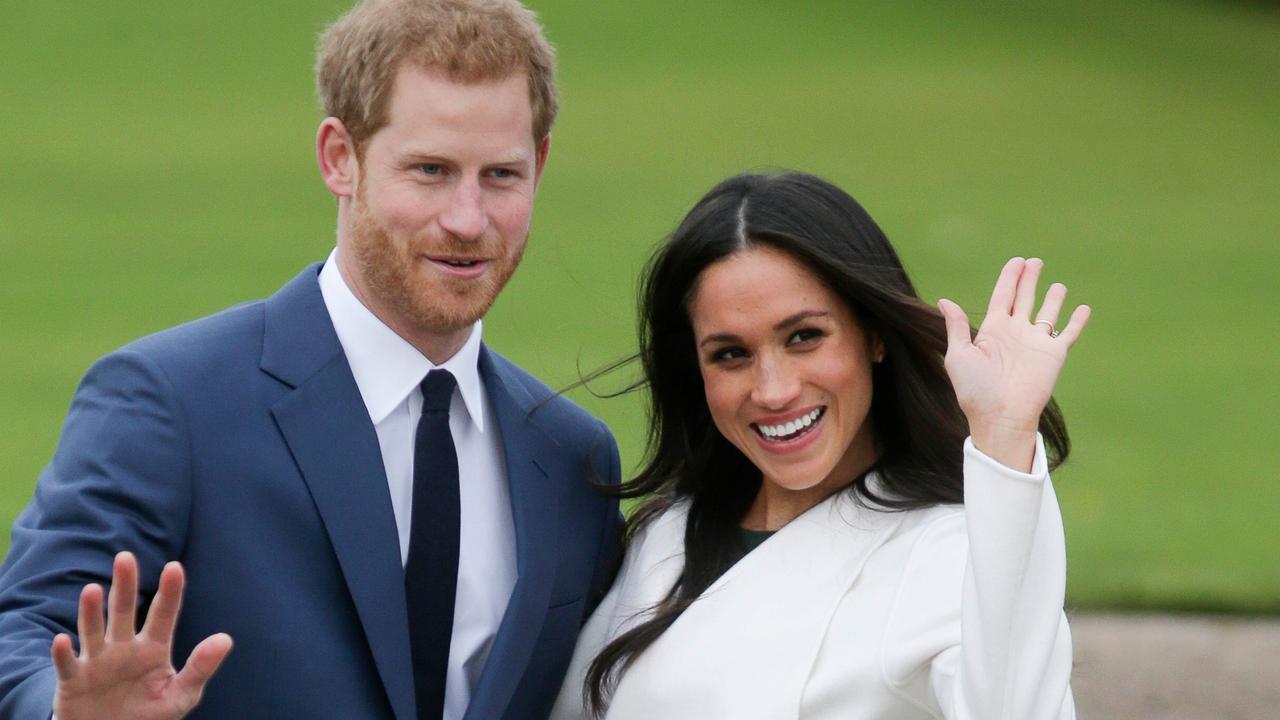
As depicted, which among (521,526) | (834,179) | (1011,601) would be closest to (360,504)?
(521,526)

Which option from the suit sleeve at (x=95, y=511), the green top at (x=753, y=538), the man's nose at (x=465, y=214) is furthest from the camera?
the green top at (x=753, y=538)

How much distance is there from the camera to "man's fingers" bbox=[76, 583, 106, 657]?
2672mm

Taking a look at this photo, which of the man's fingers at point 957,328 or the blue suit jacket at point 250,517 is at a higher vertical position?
the man's fingers at point 957,328

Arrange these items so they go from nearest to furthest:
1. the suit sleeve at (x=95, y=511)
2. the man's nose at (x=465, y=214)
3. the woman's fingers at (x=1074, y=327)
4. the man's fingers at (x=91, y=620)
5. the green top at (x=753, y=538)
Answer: the man's fingers at (x=91, y=620) → the suit sleeve at (x=95, y=511) → the woman's fingers at (x=1074, y=327) → the man's nose at (x=465, y=214) → the green top at (x=753, y=538)

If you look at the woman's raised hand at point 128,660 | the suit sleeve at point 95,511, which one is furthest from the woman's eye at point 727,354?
the woman's raised hand at point 128,660

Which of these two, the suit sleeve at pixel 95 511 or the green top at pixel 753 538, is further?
the green top at pixel 753 538

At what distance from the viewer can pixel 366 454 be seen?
3527mm

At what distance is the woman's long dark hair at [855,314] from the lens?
3863 mm

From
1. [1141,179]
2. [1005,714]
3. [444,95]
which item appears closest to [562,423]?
[444,95]

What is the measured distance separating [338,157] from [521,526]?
79cm

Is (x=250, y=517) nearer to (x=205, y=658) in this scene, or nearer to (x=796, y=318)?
(x=205, y=658)

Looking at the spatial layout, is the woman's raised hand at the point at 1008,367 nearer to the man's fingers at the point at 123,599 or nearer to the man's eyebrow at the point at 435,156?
the man's eyebrow at the point at 435,156

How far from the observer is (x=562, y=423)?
4.07 meters

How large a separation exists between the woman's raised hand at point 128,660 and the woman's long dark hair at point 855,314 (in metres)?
1.24
